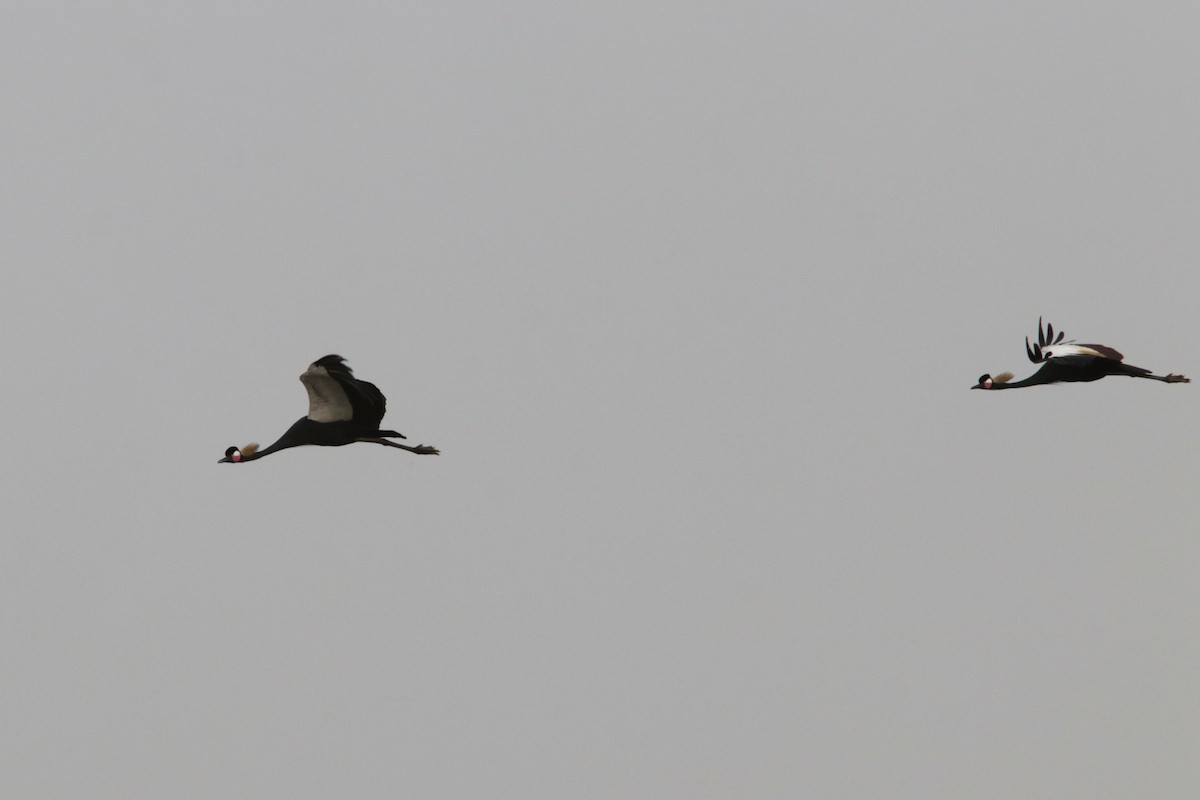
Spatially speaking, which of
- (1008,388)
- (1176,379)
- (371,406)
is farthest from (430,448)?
(1176,379)

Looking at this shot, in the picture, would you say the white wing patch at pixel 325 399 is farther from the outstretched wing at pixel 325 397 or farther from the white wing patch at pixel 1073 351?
the white wing patch at pixel 1073 351

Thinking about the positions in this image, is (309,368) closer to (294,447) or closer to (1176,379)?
(294,447)

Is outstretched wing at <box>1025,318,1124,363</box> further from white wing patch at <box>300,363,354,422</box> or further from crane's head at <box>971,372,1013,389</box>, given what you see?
white wing patch at <box>300,363,354,422</box>

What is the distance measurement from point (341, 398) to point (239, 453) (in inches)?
82.2

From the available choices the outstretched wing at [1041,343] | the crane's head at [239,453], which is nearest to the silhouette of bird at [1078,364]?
the outstretched wing at [1041,343]

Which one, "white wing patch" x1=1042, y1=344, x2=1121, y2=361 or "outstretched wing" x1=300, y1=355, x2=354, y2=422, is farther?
"white wing patch" x1=1042, y1=344, x2=1121, y2=361

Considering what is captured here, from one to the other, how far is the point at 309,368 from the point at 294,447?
218 centimetres

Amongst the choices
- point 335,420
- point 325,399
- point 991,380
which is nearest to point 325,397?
point 325,399

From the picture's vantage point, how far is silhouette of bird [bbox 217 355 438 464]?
26656mm

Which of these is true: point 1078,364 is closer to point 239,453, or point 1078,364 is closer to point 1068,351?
point 1068,351

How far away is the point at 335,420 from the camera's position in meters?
27.4

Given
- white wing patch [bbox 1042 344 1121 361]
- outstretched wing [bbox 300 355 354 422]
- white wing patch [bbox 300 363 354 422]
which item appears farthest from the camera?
white wing patch [bbox 1042 344 1121 361]

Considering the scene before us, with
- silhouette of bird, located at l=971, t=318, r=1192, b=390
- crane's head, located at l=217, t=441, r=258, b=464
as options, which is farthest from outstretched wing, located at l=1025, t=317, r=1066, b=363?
crane's head, located at l=217, t=441, r=258, b=464

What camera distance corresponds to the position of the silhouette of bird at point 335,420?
26.7 meters
